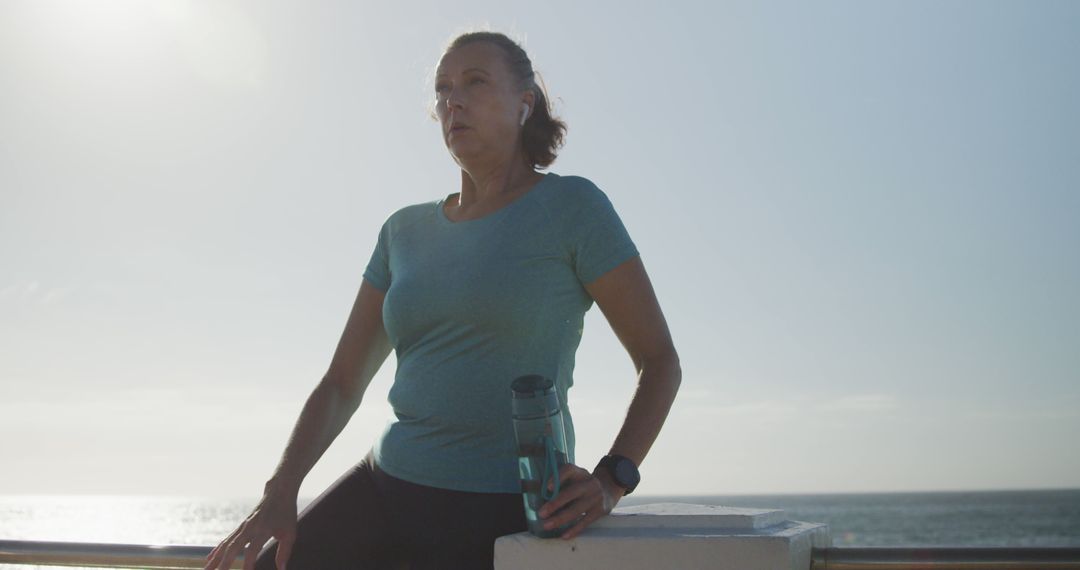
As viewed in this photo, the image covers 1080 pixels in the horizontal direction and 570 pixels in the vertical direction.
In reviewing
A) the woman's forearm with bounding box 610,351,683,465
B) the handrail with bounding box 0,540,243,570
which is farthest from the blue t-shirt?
the handrail with bounding box 0,540,243,570

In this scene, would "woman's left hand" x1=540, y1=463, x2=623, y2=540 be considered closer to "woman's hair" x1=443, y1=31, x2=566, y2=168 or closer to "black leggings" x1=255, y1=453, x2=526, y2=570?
"black leggings" x1=255, y1=453, x2=526, y2=570

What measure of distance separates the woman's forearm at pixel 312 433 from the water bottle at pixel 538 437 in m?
0.73

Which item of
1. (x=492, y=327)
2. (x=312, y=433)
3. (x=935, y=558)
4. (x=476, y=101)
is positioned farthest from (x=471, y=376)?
(x=935, y=558)

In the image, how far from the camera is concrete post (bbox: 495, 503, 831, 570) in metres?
1.73

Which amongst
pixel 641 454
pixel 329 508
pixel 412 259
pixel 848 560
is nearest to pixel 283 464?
pixel 329 508

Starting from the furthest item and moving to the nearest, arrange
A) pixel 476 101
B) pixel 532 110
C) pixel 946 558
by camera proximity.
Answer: pixel 532 110, pixel 476 101, pixel 946 558

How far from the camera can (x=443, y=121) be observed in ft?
8.21

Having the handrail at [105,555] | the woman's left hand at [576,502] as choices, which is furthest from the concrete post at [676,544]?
the handrail at [105,555]

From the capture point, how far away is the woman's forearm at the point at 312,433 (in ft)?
7.66

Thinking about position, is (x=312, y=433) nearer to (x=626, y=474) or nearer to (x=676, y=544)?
(x=626, y=474)

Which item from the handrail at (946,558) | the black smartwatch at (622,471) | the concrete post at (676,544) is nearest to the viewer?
the handrail at (946,558)

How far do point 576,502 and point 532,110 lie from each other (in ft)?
3.79

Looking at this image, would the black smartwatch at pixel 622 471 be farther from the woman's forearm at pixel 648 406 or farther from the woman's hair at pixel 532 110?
the woman's hair at pixel 532 110

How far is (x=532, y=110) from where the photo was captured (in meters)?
2.61
